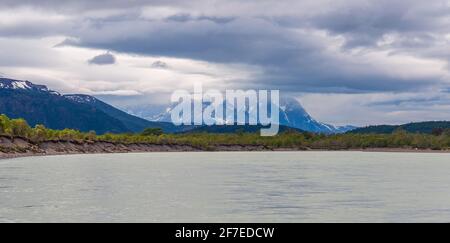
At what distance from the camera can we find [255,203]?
74312 mm

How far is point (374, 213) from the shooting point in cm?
6562

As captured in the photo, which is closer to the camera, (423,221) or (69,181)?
(423,221)

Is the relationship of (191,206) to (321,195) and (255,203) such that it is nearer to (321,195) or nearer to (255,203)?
(255,203)

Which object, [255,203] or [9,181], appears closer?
[255,203]

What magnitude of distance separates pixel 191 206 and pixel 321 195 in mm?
19300
